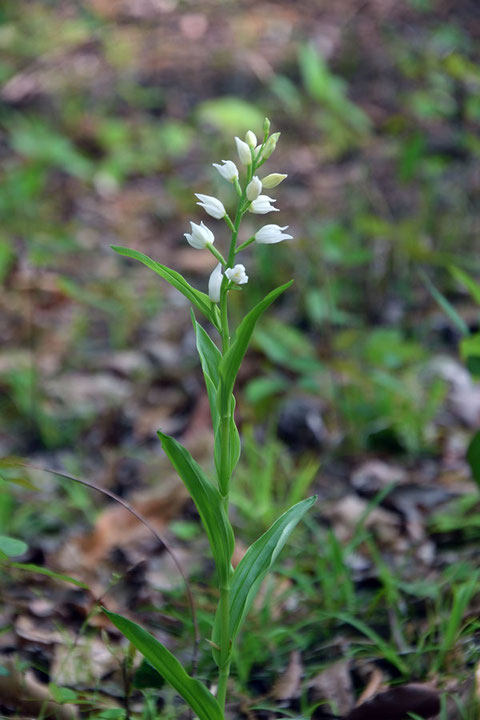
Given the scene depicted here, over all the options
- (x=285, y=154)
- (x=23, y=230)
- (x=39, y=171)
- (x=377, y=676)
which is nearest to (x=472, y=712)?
(x=377, y=676)

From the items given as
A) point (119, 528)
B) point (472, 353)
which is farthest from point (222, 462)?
point (119, 528)

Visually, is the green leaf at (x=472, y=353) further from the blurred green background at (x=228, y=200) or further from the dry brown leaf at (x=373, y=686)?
the dry brown leaf at (x=373, y=686)

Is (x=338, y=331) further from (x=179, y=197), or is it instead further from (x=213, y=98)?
(x=213, y=98)

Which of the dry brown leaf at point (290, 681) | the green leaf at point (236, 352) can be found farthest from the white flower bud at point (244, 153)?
the dry brown leaf at point (290, 681)

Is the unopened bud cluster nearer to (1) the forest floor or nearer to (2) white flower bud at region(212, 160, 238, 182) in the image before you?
(2) white flower bud at region(212, 160, 238, 182)

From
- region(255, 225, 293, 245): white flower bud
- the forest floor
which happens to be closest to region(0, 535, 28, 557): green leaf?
the forest floor
